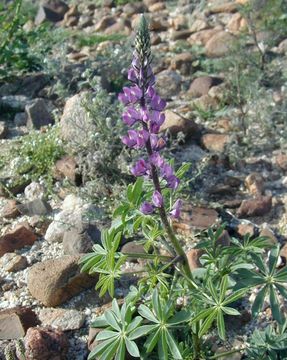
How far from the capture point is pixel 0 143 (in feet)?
16.7

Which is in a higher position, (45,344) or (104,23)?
(45,344)

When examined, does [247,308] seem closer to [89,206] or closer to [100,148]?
[89,206]

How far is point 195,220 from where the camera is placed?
3959mm

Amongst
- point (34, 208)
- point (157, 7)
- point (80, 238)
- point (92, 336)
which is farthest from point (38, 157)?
point (157, 7)

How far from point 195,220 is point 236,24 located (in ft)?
12.0

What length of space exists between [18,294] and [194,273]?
3.48 ft

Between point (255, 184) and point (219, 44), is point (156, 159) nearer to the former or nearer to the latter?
point (255, 184)

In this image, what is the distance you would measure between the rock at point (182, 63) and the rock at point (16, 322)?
3314mm

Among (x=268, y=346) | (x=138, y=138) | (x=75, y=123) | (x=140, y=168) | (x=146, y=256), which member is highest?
(x=138, y=138)

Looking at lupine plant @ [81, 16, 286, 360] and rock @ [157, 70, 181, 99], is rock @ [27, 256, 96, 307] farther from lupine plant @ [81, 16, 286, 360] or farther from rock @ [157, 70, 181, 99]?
rock @ [157, 70, 181, 99]

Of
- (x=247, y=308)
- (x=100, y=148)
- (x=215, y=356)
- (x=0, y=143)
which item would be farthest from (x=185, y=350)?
(x=0, y=143)

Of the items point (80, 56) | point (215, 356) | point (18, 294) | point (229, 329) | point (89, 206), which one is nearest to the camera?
point (215, 356)

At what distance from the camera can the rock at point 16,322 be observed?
3.32 metres

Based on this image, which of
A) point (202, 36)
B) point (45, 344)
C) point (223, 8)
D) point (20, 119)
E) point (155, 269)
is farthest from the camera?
point (223, 8)
